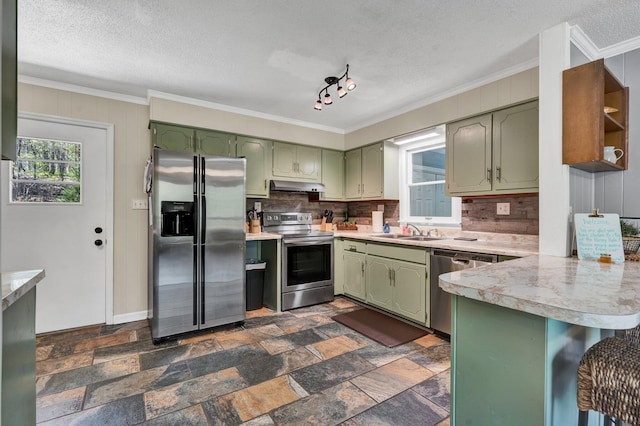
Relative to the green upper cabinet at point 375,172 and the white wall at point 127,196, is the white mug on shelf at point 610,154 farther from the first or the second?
the white wall at point 127,196

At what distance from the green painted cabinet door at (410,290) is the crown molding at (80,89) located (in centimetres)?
323

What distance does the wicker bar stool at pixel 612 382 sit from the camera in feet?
3.24

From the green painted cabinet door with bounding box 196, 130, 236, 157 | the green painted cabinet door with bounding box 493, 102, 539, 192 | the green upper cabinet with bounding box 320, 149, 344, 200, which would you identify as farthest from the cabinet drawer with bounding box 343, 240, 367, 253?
the green painted cabinet door with bounding box 196, 130, 236, 157

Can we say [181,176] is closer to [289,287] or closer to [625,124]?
[289,287]

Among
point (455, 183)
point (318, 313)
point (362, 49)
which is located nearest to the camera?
point (362, 49)

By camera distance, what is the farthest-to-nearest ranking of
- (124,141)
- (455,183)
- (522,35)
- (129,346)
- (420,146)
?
(420,146) → (124,141) → (455,183) → (129,346) → (522,35)

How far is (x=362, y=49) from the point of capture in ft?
7.83

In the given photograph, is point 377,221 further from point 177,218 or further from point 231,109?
point 177,218

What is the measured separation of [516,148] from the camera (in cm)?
264

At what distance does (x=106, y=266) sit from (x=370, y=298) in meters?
2.82

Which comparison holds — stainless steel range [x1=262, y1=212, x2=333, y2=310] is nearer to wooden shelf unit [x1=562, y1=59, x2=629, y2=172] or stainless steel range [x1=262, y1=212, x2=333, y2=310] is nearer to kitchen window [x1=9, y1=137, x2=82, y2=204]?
kitchen window [x1=9, y1=137, x2=82, y2=204]

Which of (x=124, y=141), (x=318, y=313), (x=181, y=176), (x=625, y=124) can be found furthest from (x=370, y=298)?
(x=124, y=141)

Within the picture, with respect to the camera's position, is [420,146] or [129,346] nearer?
[129,346]

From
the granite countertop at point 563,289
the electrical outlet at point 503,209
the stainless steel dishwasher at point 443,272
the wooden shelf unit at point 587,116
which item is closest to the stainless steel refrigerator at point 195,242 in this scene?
the stainless steel dishwasher at point 443,272
